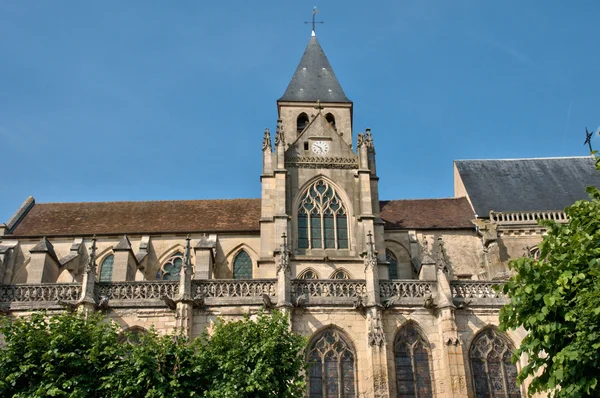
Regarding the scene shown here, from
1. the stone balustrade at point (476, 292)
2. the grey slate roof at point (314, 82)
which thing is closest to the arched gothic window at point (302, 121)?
the grey slate roof at point (314, 82)

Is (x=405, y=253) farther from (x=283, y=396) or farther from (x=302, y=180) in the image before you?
(x=283, y=396)

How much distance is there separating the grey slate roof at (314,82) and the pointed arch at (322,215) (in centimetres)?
682

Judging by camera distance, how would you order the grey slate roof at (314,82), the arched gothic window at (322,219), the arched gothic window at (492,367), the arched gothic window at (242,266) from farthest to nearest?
the grey slate roof at (314,82)
the arched gothic window at (242,266)
the arched gothic window at (322,219)
the arched gothic window at (492,367)

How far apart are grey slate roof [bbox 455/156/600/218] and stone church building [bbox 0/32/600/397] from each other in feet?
0.30

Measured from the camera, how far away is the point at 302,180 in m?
27.5

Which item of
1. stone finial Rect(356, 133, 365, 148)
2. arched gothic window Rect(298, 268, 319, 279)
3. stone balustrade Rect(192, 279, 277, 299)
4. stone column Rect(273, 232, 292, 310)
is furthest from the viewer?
stone finial Rect(356, 133, 365, 148)

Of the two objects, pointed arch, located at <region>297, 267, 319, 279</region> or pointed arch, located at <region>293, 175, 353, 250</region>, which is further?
pointed arch, located at <region>293, 175, 353, 250</region>

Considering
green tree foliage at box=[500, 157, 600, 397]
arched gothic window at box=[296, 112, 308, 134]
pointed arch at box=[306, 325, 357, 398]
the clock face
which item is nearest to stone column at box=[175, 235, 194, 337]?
pointed arch at box=[306, 325, 357, 398]

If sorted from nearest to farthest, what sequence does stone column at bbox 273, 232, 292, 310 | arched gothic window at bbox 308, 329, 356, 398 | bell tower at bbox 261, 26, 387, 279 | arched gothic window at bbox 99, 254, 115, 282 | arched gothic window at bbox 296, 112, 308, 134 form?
arched gothic window at bbox 308, 329, 356, 398
stone column at bbox 273, 232, 292, 310
bell tower at bbox 261, 26, 387, 279
arched gothic window at bbox 99, 254, 115, 282
arched gothic window at bbox 296, 112, 308, 134

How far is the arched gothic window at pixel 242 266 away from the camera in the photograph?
28.8 meters

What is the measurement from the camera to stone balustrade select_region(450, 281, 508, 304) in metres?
19.5

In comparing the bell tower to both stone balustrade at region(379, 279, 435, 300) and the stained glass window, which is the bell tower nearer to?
stone balustrade at region(379, 279, 435, 300)

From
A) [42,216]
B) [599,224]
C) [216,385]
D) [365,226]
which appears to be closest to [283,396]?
[216,385]

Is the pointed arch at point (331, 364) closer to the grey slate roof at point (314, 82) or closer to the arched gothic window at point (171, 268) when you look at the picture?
the arched gothic window at point (171, 268)
